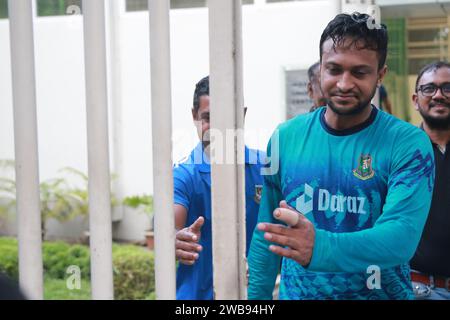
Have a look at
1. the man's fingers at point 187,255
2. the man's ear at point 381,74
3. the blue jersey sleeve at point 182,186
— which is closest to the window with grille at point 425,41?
the man's ear at point 381,74

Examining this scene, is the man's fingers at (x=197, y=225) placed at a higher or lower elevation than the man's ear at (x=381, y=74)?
lower

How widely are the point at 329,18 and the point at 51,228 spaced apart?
7.76 feet

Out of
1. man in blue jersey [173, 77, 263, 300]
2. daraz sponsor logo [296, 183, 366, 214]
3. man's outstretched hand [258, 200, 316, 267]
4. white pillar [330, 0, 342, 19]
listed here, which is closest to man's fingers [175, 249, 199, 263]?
man in blue jersey [173, 77, 263, 300]

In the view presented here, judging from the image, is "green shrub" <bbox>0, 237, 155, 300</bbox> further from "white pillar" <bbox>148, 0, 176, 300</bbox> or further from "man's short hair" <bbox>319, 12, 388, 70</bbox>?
"man's short hair" <bbox>319, 12, 388, 70</bbox>

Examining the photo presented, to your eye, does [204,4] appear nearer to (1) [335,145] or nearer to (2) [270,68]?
(2) [270,68]

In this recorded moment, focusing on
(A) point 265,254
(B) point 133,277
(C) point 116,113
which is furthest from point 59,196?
(A) point 265,254

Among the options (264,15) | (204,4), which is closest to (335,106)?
(264,15)

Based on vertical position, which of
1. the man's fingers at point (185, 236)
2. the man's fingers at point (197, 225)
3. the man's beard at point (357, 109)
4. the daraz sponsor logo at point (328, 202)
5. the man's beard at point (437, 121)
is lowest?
the man's fingers at point (185, 236)

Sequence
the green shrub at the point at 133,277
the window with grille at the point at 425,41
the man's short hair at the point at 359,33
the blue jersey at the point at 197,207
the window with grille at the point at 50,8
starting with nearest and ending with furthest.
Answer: the man's short hair at the point at 359,33
the blue jersey at the point at 197,207
the window with grille at the point at 425,41
the window with grille at the point at 50,8
the green shrub at the point at 133,277

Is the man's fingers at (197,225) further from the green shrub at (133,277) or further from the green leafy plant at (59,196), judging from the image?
the green shrub at (133,277)

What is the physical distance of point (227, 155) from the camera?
1945 millimetres

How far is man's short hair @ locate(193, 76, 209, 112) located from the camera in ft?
6.83

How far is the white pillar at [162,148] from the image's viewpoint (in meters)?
1.94

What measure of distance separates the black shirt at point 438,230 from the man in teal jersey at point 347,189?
0.25 feet
